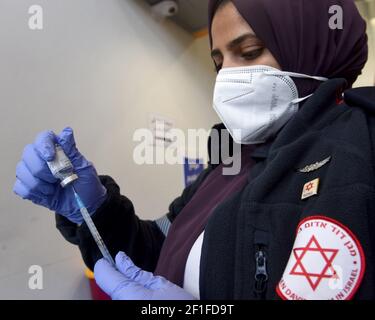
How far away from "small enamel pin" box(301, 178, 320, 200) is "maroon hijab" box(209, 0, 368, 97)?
0.26 m

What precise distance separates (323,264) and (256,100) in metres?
0.37

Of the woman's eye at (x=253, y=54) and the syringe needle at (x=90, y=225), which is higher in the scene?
the woman's eye at (x=253, y=54)

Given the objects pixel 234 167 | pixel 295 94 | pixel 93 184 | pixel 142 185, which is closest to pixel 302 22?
pixel 295 94

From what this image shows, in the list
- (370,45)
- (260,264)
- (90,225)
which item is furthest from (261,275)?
(370,45)

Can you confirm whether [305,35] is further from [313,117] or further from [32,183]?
[32,183]

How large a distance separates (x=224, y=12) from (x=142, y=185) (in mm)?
914

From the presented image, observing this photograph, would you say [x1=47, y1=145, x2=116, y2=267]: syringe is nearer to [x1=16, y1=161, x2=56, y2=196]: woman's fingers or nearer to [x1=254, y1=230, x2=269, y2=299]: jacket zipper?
[x1=16, y1=161, x2=56, y2=196]: woman's fingers

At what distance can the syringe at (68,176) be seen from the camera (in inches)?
24.6

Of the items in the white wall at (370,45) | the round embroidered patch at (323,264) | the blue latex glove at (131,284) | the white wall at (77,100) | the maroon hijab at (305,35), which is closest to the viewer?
the round embroidered patch at (323,264)

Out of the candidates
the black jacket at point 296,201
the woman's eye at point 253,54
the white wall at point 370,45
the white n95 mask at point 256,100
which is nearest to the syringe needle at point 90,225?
the black jacket at point 296,201

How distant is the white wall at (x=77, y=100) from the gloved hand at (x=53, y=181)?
0.29m

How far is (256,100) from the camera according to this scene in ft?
2.10

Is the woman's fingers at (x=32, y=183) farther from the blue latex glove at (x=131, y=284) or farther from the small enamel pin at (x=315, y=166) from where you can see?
the small enamel pin at (x=315, y=166)
